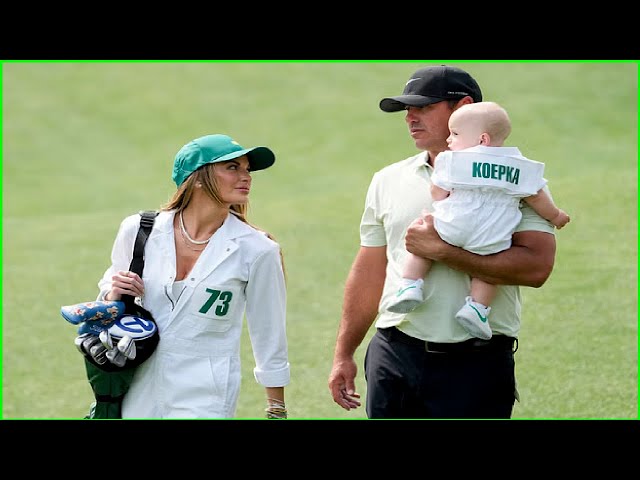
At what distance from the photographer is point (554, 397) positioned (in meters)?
7.25

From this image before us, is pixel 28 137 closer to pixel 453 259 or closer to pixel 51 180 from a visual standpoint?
pixel 51 180

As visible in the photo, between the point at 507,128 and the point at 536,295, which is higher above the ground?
the point at 507,128

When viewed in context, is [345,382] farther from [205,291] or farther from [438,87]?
[438,87]

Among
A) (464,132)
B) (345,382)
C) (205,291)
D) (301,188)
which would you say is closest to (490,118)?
(464,132)

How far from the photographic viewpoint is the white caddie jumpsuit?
13.3 ft

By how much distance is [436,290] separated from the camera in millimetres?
4176

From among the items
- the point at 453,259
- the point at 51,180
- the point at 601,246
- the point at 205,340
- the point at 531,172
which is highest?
the point at 531,172

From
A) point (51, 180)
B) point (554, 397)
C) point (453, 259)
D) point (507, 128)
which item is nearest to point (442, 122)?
point (507, 128)

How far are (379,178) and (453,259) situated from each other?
1.82ft

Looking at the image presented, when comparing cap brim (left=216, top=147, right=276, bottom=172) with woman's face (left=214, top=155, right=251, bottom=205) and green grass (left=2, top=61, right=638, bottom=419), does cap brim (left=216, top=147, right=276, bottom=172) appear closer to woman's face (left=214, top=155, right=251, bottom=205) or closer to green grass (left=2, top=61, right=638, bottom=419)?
woman's face (left=214, top=155, right=251, bottom=205)

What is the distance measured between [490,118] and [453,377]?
40.8 inches

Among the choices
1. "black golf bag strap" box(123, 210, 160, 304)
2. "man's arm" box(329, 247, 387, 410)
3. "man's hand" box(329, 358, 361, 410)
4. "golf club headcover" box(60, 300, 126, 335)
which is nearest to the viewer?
"golf club headcover" box(60, 300, 126, 335)

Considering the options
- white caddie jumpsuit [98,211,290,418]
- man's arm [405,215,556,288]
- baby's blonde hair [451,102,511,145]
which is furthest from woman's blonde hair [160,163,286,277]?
baby's blonde hair [451,102,511,145]

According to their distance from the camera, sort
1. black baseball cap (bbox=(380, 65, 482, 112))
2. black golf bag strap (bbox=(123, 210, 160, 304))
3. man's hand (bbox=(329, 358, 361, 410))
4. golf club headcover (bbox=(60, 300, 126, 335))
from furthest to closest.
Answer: man's hand (bbox=(329, 358, 361, 410)) < black baseball cap (bbox=(380, 65, 482, 112)) < black golf bag strap (bbox=(123, 210, 160, 304)) < golf club headcover (bbox=(60, 300, 126, 335))
